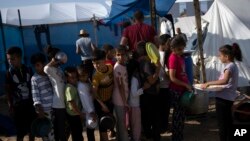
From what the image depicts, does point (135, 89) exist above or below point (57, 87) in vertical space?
below

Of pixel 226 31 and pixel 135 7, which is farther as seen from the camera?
pixel 226 31

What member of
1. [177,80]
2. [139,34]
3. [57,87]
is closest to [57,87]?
[57,87]

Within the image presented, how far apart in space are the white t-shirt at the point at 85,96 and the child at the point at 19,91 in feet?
2.49

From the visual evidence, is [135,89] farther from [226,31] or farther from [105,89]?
[226,31]

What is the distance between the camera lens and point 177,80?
5.11 m

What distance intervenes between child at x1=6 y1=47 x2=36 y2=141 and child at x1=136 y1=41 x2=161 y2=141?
1.58m

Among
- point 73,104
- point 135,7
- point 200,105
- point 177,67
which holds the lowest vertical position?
point 200,105

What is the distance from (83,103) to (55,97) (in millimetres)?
385

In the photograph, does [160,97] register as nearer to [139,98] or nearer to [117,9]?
[139,98]

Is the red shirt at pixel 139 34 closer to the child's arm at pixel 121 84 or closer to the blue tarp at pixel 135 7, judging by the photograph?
the child's arm at pixel 121 84

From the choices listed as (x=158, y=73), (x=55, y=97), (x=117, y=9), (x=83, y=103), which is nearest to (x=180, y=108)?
(x=158, y=73)

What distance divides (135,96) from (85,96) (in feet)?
2.45

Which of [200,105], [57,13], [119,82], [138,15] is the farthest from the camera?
[57,13]

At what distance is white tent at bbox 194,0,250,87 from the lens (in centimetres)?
953
